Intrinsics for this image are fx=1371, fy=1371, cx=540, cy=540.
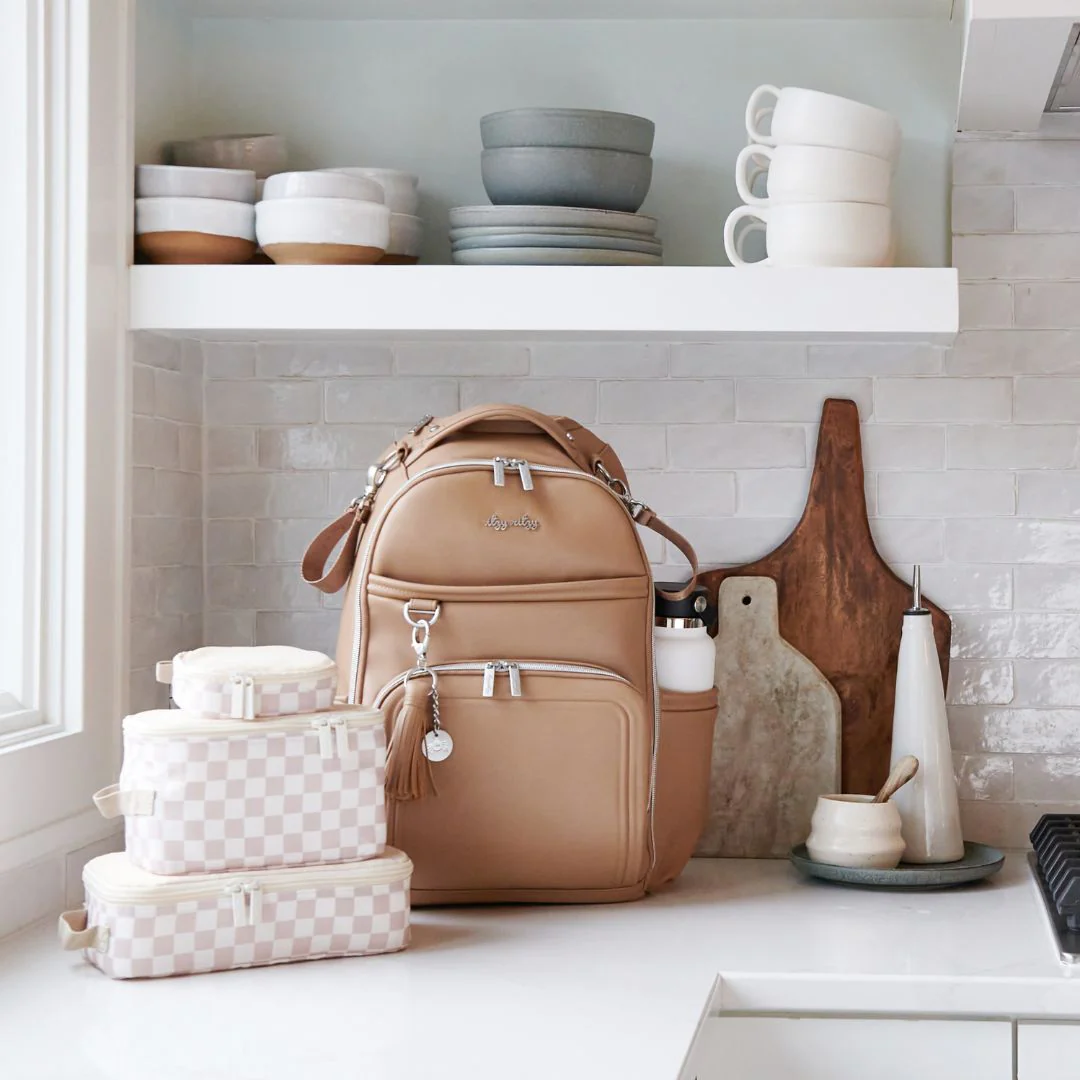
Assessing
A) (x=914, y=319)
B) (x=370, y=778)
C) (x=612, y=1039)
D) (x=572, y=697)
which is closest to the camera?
(x=612, y=1039)

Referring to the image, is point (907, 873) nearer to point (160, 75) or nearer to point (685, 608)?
point (685, 608)

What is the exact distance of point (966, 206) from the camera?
5.49ft

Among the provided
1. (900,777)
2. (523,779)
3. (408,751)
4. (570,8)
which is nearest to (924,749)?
(900,777)

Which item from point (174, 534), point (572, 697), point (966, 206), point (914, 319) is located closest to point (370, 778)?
point (572, 697)

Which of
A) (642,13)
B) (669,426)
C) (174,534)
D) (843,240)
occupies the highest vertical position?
(642,13)

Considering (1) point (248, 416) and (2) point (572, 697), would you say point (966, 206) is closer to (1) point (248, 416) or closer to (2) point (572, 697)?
(2) point (572, 697)

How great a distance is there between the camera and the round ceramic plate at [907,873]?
4.71 feet

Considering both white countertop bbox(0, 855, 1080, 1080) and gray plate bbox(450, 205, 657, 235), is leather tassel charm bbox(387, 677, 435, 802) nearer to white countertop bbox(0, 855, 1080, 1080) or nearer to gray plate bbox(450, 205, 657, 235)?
white countertop bbox(0, 855, 1080, 1080)

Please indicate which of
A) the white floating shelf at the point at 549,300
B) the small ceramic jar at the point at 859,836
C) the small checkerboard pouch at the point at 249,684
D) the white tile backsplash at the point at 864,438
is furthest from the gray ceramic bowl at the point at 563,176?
the small ceramic jar at the point at 859,836

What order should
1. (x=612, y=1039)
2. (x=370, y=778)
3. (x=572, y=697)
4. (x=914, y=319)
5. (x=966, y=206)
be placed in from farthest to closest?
(x=966, y=206)
(x=914, y=319)
(x=572, y=697)
(x=370, y=778)
(x=612, y=1039)

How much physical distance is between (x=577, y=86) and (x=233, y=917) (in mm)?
1106

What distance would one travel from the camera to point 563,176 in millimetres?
1533

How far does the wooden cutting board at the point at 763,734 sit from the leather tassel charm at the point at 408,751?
1.64 ft

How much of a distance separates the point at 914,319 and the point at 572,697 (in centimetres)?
55
